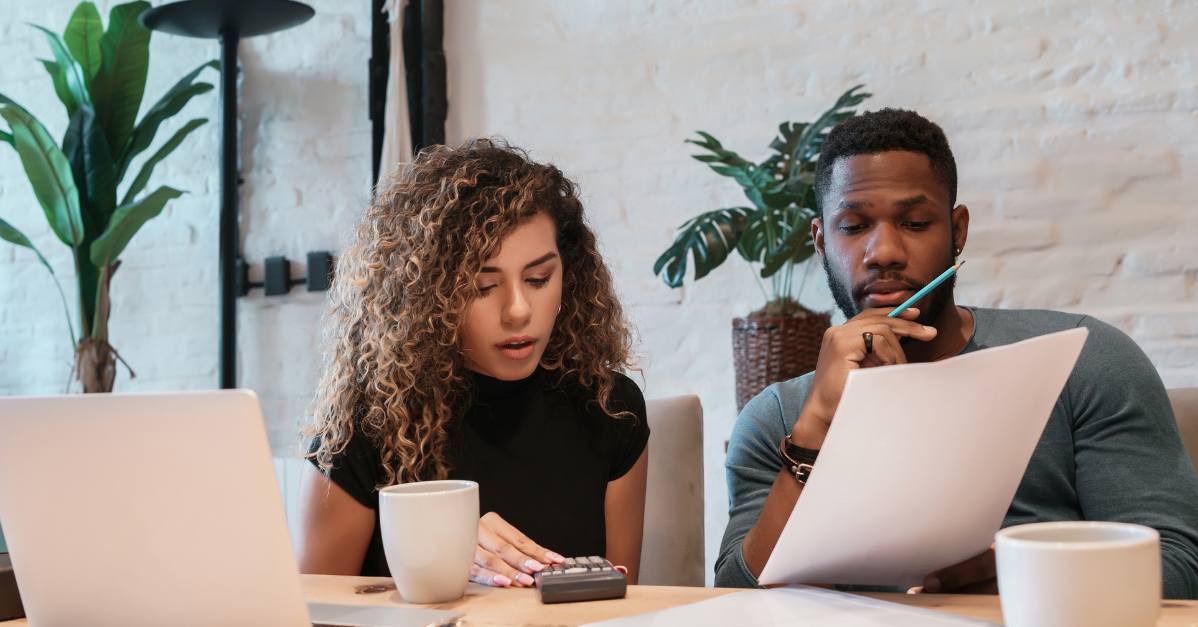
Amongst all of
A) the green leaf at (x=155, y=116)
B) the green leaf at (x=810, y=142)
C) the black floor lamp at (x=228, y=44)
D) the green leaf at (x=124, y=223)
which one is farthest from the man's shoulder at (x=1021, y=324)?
the green leaf at (x=155, y=116)

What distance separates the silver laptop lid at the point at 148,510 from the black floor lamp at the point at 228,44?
2.21 meters

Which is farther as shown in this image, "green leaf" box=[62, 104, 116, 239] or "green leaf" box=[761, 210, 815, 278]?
"green leaf" box=[62, 104, 116, 239]

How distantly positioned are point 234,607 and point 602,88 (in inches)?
88.0

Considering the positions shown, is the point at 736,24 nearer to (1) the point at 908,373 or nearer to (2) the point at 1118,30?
(2) the point at 1118,30

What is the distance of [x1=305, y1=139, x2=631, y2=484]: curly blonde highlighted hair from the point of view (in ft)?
4.51

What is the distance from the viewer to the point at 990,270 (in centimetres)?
247

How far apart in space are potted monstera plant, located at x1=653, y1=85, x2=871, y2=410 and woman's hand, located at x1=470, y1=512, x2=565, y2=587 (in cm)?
125

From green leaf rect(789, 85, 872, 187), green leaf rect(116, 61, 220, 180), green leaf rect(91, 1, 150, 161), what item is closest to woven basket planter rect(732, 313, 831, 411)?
green leaf rect(789, 85, 872, 187)

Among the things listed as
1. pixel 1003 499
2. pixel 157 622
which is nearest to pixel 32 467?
pixel 157 622

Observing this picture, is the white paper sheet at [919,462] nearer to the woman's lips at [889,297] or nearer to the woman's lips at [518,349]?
the woman's lips at [889,297]

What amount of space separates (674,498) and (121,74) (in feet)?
7.08

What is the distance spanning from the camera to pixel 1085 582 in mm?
681

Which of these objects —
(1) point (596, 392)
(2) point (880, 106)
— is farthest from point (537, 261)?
(2) point (880, 106)

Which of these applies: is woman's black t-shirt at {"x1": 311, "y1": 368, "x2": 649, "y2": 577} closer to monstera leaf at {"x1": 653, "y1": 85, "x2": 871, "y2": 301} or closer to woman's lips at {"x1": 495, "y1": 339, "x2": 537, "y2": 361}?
woman's lips at {"x1": 495, "y1": 339, "x2": 537, "y2": 361}
